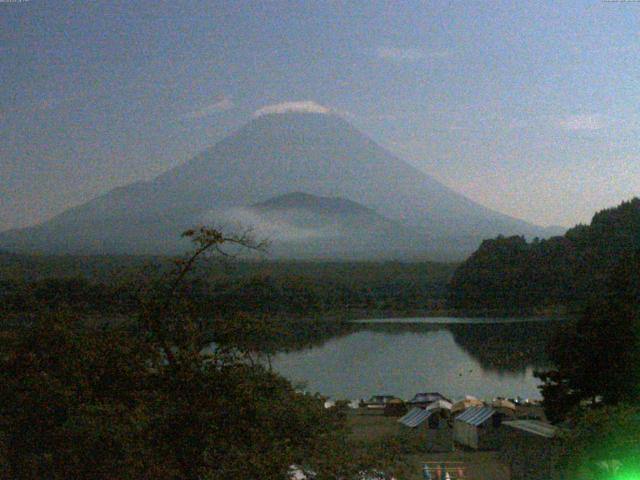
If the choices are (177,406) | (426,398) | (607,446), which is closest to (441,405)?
(426,398)

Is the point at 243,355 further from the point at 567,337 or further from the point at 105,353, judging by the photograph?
the point at 567,337

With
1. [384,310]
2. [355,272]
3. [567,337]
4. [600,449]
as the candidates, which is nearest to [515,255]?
[384,310]

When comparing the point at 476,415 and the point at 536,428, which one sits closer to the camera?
the point at 536,428

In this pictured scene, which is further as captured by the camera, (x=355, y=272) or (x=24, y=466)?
(x=355, y=272)

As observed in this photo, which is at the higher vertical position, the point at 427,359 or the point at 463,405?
the point at 463,405

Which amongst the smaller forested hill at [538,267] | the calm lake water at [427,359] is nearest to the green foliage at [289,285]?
the calm lake water at [427,359]

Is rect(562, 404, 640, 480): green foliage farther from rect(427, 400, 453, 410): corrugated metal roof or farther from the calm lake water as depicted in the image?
the calm lake water

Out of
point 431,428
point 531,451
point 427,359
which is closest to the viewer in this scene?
point 531,451

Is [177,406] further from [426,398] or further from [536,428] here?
[426,398]
